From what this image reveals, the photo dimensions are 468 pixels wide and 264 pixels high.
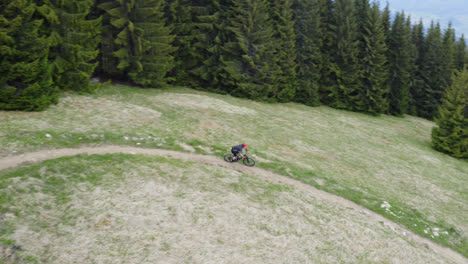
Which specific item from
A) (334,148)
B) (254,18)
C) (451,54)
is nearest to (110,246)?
(334,148)

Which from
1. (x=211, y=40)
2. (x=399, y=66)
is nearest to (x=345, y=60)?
(x=399, y=66)

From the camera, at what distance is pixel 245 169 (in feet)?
56.6

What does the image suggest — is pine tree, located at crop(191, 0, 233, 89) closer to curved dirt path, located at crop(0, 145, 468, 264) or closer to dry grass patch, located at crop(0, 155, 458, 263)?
curved dirt path, located at crop(0, 145, 468, 264)

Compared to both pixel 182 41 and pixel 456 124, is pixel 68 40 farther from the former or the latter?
pixel 456 124

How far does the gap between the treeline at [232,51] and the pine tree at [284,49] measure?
177 mm

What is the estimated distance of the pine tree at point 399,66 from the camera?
2101 inches

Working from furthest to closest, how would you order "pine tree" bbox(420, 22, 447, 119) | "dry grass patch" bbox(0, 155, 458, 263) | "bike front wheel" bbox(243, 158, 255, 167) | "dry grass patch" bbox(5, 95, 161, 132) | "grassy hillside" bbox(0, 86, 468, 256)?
"pine tree" bbox(420, 22, 447, 119)
"bike front wheel" bbox(243, 158, 255, 167)
"dry grass patch" bbox(5, 95, 161, 132)
"grassy hillside" bbox(0, 86, 468, 256)
"dry grass patch" bbox(0, 155, 458, 263)

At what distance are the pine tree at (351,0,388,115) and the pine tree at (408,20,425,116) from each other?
49.3ft

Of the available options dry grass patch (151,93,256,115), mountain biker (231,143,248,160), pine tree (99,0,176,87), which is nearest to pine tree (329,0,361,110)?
dry grass patch (151,93,256,115)

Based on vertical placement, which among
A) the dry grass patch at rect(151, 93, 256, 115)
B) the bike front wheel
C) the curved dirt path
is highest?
the dry grass patch at rect(151, 93, 256, 115)

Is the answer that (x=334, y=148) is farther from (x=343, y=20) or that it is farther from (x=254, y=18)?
(x=343, y=20)

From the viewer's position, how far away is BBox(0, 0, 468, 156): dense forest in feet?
63.2

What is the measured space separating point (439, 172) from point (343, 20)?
3181 cm

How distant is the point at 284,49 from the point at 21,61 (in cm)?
3429
